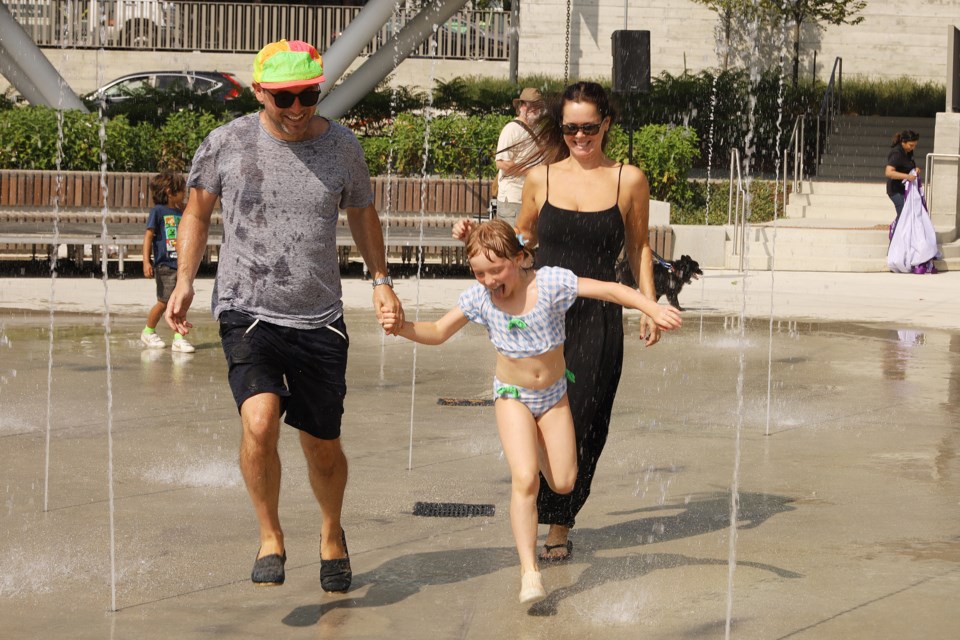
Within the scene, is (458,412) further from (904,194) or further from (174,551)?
(904,194)

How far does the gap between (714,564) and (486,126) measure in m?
15.0

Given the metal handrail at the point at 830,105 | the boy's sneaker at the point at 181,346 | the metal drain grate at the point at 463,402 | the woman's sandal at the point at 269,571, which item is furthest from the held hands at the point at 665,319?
the metal handrail at the point at 830,105

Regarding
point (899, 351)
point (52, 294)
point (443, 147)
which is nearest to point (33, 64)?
point (443, 147)

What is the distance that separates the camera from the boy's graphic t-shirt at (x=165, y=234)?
36.9 ft

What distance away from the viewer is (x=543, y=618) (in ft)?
16.3

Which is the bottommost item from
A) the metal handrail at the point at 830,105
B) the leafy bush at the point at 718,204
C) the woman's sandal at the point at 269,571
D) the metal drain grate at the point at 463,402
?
the metal drain grate at the point at 463,402

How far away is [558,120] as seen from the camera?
19.7 ft

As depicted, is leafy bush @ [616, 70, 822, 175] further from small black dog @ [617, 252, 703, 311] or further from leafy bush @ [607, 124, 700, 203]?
small black dog @ [617, 252, 703, 311]

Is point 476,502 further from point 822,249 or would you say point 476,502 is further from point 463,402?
point 822,249

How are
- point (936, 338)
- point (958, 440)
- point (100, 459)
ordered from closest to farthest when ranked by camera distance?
point (100, 459) → point (958, 440) → point (936, 338)

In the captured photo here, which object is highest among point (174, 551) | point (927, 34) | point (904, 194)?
point (927, 34)

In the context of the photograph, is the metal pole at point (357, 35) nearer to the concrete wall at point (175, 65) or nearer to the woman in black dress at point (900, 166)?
the woman in black dress at point (900, 166)

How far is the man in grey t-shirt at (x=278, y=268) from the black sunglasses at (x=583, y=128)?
925 mm

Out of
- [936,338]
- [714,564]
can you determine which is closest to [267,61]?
[714,564]
